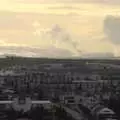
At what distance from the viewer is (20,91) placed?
7.10 m

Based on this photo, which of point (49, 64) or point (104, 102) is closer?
point (104, 102)

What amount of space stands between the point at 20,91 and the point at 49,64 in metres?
0.85

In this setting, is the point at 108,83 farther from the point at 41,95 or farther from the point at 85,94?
the point at 41,95

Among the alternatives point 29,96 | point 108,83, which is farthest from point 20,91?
point 108,83

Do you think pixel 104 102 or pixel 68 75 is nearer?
pixel 104 102

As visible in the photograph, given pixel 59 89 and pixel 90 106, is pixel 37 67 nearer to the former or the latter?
pixel 59 89

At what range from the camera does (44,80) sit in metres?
7.34

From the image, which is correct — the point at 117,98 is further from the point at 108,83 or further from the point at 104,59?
the point at 104,59

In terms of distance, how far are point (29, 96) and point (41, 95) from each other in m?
0.31

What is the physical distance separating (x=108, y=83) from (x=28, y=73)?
1.60m

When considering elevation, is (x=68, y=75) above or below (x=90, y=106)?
above

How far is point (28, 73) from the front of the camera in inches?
285

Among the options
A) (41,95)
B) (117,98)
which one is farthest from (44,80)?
(117,98)

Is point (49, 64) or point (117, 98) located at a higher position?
point (49, 64)
